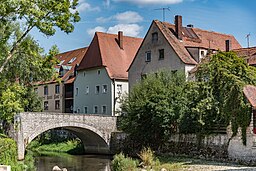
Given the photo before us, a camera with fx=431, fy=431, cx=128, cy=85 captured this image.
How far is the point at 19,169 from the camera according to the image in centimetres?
2334

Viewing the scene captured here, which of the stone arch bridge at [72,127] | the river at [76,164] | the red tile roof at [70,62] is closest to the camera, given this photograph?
the river at [76,164]

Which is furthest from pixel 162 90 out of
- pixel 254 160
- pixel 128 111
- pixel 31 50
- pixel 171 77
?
pixel 31 50

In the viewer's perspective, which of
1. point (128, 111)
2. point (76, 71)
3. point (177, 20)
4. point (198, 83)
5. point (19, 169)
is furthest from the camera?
point (76, 71)

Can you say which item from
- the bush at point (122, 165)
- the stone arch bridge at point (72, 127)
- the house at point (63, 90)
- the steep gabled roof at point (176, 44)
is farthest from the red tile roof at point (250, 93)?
the house at point (63, 90)

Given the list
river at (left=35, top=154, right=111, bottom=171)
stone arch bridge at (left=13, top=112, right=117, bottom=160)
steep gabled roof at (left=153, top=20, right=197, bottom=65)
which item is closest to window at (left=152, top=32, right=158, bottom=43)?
steep gabled roof at (left=153, top=20, right=197, bottom=65)

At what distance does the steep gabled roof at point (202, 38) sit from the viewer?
137 feet

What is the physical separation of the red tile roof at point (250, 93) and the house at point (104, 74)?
2205 cm

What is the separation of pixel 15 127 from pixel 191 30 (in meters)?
20.6

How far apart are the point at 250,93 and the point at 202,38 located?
63.1ft

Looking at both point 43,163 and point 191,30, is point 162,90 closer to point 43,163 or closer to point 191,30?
point 43,163

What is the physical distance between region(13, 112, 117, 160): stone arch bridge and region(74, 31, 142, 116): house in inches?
207

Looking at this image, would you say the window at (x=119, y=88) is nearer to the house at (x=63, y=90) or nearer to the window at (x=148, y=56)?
the window at (x=148, y=56)

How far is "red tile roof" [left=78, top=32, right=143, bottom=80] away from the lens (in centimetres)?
4806

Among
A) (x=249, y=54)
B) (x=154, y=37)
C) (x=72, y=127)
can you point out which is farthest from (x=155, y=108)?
(x=154, y=37)
